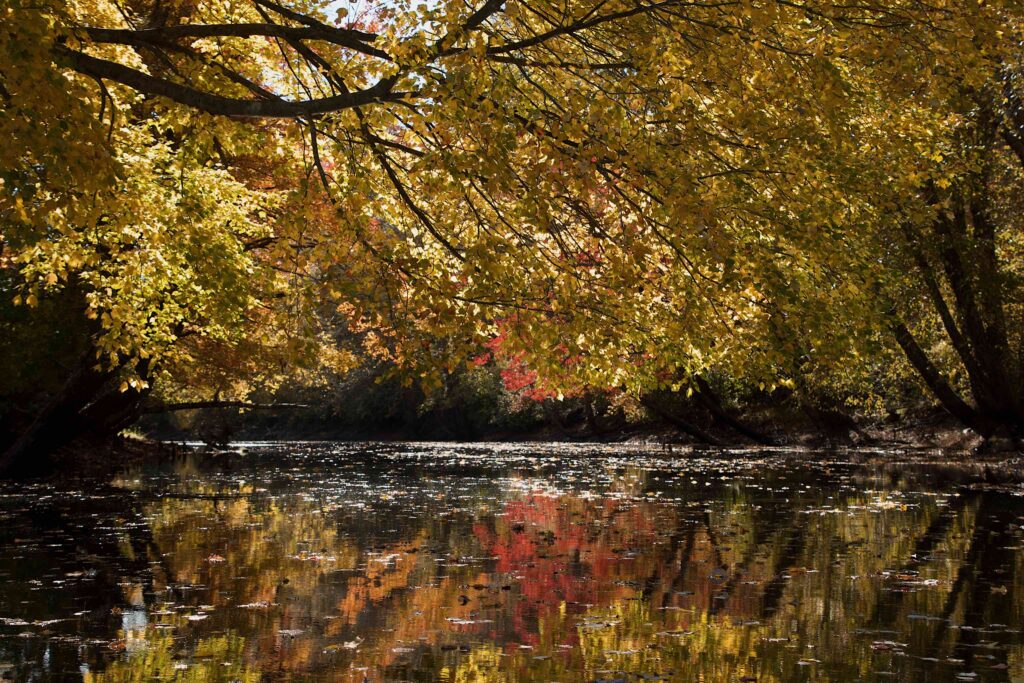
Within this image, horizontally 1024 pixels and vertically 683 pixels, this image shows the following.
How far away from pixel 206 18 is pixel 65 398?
47.8 feet

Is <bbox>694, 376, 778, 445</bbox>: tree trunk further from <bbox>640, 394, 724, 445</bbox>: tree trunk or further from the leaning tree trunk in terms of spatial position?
the leaning tree trunk

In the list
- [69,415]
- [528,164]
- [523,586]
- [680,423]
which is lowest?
[523,586]

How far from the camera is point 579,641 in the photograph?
8.75 metres

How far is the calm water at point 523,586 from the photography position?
8047mm

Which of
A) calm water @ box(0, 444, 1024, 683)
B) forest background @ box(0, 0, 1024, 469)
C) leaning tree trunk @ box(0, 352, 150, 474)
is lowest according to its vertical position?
calm water @ box(0, 444, 1024, 683)

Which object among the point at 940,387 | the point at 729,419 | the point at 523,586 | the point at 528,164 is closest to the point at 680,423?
the point at 729,419

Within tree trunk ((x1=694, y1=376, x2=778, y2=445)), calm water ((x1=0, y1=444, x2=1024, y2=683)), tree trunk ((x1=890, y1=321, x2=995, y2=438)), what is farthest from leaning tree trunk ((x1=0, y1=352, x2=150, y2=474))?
tree trunk ((x1=694, y1=376, x2=778, y2=445))

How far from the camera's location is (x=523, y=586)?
1135 cm

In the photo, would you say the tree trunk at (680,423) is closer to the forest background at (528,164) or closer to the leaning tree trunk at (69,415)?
the leaning tree trunk at (69,415)

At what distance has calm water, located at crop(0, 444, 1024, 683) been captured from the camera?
8.05 m

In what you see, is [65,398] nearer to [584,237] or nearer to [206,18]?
[206,18]

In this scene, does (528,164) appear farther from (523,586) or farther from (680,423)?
(680,423)

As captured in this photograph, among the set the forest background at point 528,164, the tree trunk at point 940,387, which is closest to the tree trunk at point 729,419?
the tree trunk at point 940,387

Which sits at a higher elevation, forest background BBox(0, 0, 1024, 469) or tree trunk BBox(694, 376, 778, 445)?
forest background BBox(0, 0, 1024, 469)
